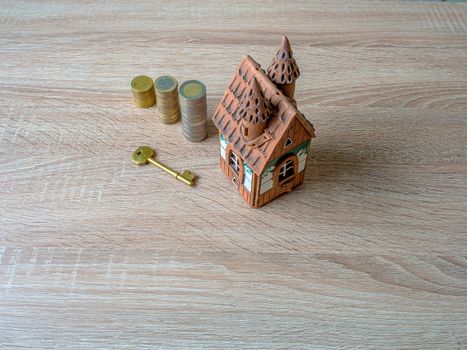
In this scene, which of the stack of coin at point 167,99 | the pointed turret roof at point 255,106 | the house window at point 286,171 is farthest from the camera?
the stack of coin at point 167,99

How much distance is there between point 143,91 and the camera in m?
1.06

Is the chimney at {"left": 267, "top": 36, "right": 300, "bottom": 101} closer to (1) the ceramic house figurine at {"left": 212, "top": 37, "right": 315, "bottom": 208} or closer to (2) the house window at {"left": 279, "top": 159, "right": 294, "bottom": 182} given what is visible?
(1) the ceramic house figurine at {"left": 212, "top": 37, "right": 315, "bottom": 208}

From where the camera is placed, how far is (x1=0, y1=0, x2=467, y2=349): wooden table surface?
825mm

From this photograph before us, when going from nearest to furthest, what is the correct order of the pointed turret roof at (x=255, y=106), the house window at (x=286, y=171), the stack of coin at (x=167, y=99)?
the pointed turret roof at (x=255, y=106) < the house window at (x=286, y=171) < the stack of coin at (x=167, y=99)

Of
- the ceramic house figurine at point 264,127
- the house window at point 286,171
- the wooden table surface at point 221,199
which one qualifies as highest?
the ceramic house figurine at point 264,127

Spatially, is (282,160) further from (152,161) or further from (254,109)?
(152,161)

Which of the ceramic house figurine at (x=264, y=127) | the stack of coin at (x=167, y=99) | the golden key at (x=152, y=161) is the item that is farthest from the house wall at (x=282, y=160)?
the stack of coin at (x=167, y=99)

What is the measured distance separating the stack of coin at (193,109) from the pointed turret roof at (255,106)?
18cm

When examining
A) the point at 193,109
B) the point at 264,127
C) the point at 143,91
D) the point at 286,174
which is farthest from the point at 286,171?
the point at 143,91

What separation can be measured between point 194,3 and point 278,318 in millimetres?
896

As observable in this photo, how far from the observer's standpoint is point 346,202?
963 millimetres

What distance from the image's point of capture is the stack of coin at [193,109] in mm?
953

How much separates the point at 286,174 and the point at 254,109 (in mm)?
177

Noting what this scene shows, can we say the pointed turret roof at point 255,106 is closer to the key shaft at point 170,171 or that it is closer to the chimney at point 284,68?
the chimney at point 284,68
